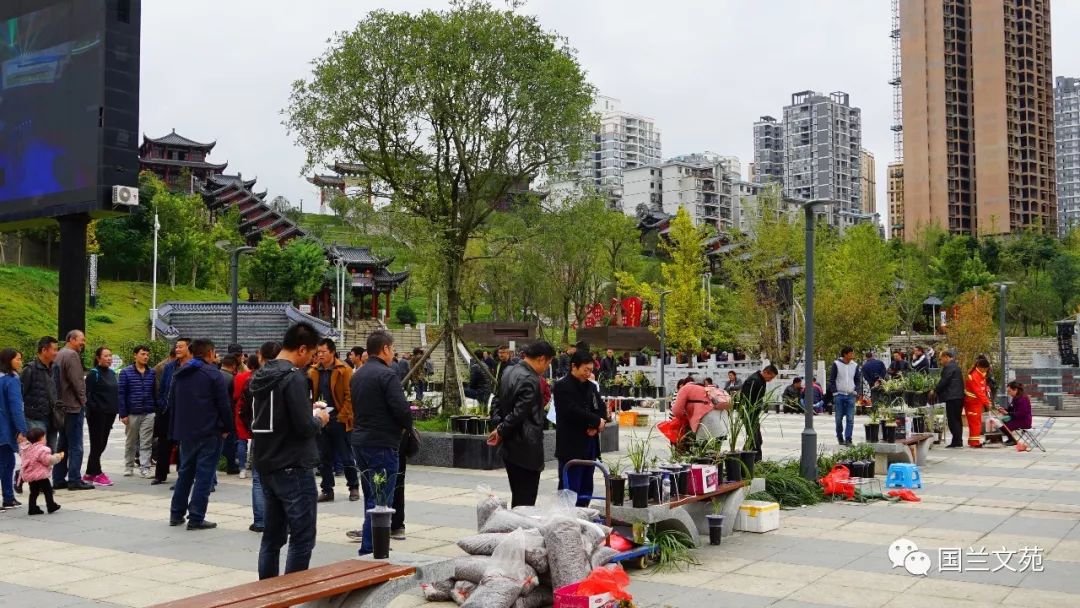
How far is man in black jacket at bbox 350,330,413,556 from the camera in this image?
22.5 feet

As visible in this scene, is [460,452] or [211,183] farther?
[211,183]

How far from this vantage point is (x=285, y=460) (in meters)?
5.46

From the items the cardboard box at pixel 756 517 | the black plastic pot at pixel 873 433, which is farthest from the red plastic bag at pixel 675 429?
the black plastic pot at pixel 873 433

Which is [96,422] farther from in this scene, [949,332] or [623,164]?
[623,164]

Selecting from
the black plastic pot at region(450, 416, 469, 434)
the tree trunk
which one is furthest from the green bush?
the black plastic pot at region(450, 416, 469, 434)

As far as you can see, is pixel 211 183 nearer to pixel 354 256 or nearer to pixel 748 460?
pixel 354 256

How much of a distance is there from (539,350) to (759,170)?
15137 cm

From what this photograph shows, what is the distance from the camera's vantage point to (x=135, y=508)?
9688 mm

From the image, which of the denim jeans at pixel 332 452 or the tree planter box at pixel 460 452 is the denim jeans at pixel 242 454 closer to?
the tree planter box at pixel 460 452

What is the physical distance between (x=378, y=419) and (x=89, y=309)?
49.5m

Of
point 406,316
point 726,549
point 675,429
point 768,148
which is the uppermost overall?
point 768,148

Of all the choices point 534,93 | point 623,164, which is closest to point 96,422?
point 534,93

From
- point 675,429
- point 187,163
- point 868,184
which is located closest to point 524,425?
point 675,429

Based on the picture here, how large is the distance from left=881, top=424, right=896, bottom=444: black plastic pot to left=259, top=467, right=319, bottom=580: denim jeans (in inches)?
353
